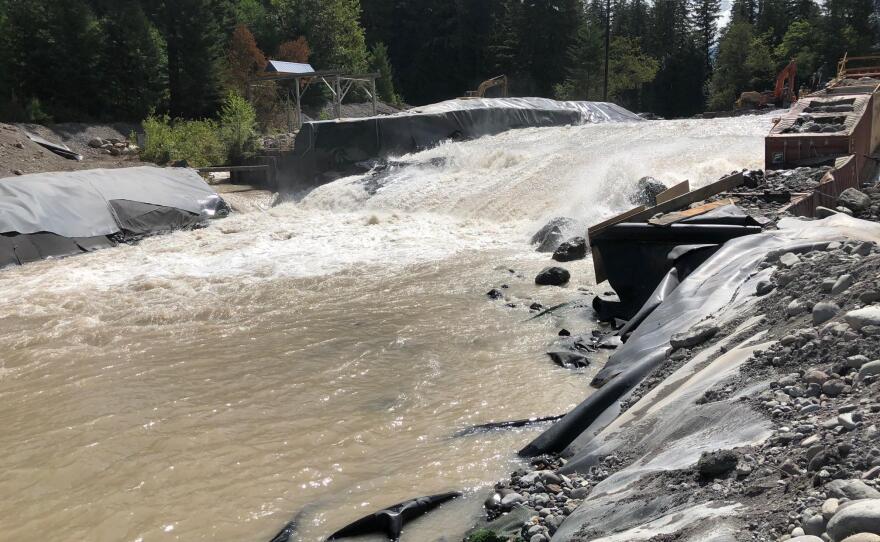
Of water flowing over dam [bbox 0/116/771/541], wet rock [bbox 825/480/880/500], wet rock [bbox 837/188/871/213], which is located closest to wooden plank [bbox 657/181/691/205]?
water flowing over dam [bbox 0/116/771/541]

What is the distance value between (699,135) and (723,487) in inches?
599

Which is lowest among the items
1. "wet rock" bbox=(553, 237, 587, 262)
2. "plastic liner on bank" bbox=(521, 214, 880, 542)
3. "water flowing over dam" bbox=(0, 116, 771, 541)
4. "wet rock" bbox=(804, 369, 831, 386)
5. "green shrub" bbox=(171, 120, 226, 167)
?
"water flowing over dam" bbox=(0, 116, 771, 541)

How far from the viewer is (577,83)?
141 ft

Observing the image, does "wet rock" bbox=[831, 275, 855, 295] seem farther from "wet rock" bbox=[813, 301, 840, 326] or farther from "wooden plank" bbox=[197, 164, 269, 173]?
"wooden plank" bbox=[197, 164, 269, 173]

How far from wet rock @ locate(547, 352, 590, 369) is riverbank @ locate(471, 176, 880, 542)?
4.21 ft

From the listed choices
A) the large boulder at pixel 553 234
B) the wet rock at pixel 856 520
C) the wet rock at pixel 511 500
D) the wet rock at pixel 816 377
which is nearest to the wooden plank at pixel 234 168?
the large boulder at pixel 553 234

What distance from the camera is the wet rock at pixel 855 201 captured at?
7.49 meters

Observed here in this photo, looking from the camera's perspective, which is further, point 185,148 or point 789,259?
point 185,148

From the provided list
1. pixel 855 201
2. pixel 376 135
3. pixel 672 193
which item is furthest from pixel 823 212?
pixel 376 135

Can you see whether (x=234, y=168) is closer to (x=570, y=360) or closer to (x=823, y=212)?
(x=570, y=360)

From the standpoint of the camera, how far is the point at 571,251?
35.0ft

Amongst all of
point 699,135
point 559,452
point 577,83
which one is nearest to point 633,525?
point 559,452

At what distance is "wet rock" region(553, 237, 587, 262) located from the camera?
10.7 m

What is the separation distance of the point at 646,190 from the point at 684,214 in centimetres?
503
